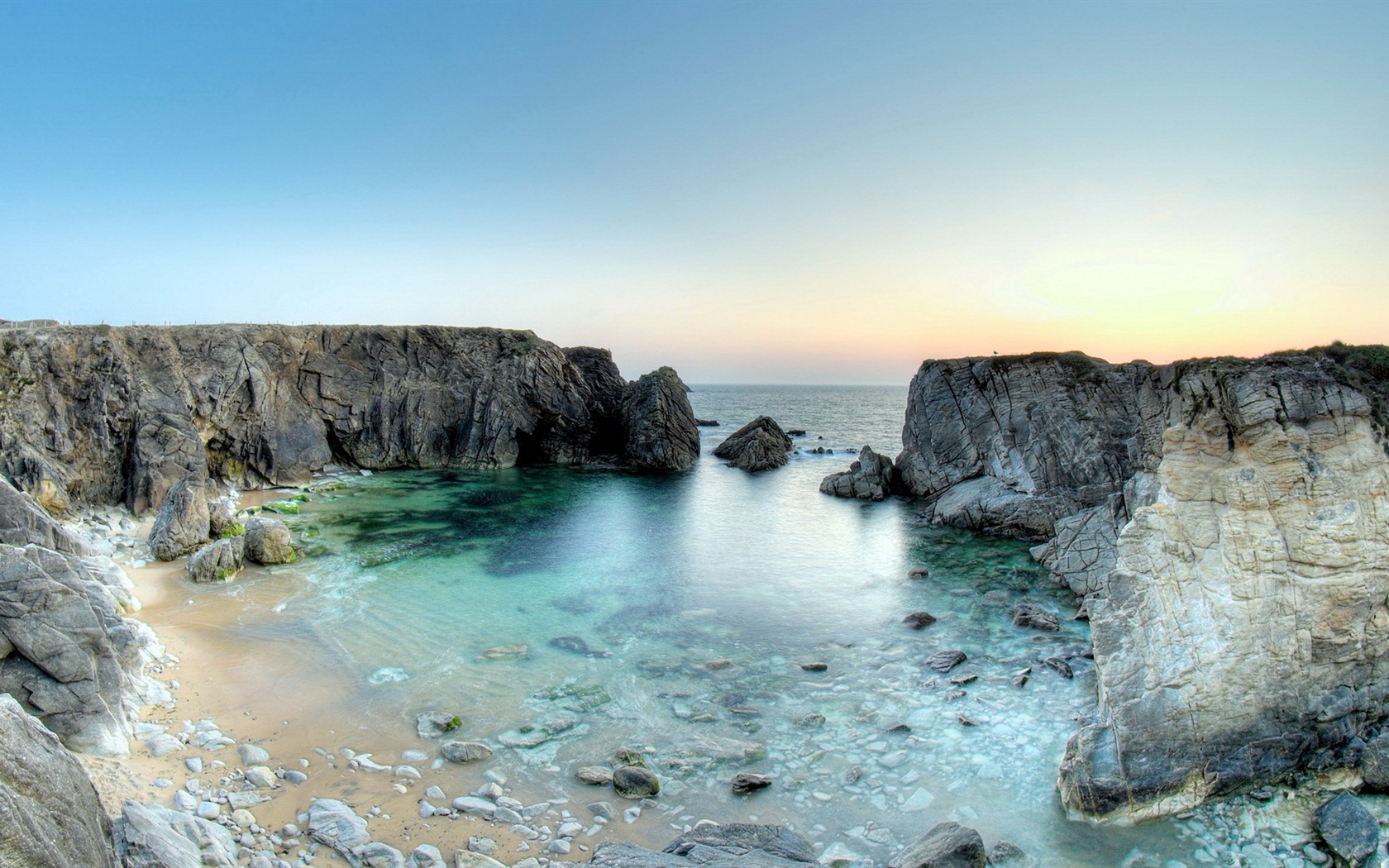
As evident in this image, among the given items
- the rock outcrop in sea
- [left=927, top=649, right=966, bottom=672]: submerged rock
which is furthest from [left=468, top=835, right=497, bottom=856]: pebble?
[left=927, top=649, right=966, bottom=672]: submerged rock

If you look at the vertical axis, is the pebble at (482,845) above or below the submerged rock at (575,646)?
above

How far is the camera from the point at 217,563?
2109 cm

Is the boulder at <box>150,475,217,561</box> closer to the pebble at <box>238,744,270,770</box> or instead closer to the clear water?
the clear water

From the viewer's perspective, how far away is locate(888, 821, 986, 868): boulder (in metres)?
8.92

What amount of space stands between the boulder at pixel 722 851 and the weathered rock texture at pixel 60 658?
8.17m

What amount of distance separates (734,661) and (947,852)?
26.4 ft

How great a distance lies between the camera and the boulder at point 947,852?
351 inches

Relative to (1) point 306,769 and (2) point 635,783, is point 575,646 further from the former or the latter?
(1) point 306,769

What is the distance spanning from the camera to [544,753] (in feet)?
40.1

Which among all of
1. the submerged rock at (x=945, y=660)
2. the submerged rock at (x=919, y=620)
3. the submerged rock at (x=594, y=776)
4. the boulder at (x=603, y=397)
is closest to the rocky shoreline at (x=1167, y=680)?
the submerged rock at (x=594, y=776)

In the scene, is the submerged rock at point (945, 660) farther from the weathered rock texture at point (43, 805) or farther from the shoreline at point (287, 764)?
the weathered rock texture at point (43, 805)

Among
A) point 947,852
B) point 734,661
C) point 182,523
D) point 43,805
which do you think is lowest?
point 734,661

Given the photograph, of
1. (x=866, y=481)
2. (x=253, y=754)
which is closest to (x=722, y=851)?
(x=253, y=754)

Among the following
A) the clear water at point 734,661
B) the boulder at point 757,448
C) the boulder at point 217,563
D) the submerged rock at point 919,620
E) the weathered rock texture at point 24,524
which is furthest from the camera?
the boulder at point 757,448
